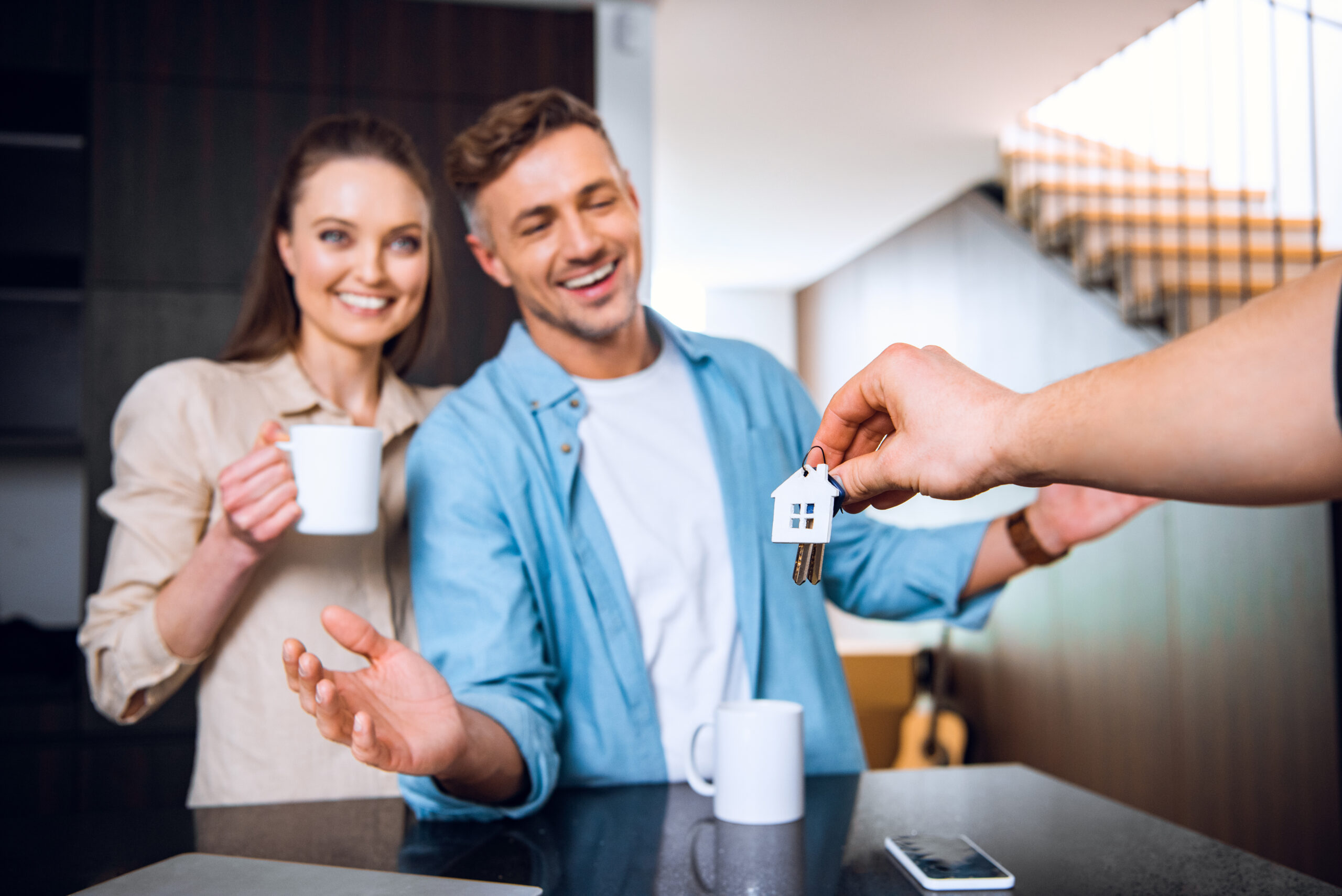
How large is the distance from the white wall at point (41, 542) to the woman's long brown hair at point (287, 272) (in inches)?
Answer: 34.1

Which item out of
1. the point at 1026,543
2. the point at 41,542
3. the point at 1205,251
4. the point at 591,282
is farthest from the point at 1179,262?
the point at 41,542

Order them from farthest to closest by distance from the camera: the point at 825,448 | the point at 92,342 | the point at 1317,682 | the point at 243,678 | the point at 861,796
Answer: the point at 1317,682 < the point at 92,342 < the point at 243,678 < the point at 861,796 < the point at 825,448

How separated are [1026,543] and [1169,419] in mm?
802

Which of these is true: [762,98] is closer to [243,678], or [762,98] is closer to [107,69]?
[107,69]

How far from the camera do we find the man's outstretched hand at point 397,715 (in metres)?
0.76

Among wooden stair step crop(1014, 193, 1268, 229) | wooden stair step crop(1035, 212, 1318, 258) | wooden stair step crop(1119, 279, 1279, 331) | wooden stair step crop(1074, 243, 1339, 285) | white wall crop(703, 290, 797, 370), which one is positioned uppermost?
white wall crop(703, 290, 797, 370)

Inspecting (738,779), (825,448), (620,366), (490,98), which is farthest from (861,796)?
(490,98)

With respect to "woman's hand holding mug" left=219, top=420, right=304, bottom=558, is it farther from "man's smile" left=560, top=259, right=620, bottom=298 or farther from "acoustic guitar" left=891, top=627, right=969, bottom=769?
"acoustic guitar" left=891, top=627, right=969, bottom=769

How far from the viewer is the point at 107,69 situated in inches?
88.8

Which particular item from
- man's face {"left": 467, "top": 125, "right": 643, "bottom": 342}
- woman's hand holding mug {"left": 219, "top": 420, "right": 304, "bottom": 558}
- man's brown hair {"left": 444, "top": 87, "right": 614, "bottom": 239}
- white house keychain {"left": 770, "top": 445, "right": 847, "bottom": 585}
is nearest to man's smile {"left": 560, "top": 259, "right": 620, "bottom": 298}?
man's face {"left": 467, "top": 125, "right": 643, "bottom": 342}

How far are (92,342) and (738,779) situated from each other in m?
1.97

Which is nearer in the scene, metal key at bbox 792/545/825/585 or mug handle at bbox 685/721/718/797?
metal key at bbox 792/545/825/585

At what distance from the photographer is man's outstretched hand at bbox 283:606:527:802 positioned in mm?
759

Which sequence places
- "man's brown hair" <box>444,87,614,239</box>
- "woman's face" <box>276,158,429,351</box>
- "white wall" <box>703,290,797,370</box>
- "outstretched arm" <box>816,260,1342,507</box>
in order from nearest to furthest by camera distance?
"outstretched arm" <box>816,260,1342,507</box>, "man's brown hair" <box>444,87,614,239</box>, "woman's face" <box>276,158,429,351</box>, "white wall" <box>703,290,797,370</box>
